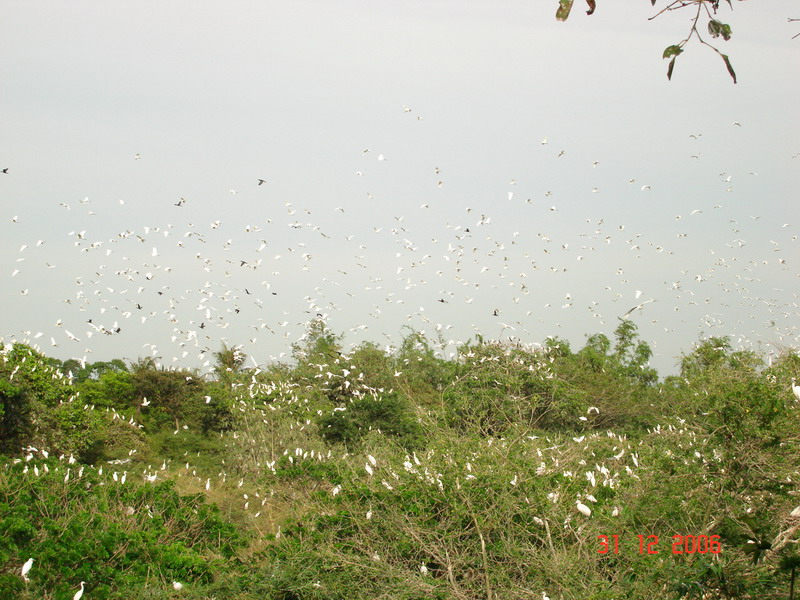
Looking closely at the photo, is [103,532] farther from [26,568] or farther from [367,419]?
[367,419]

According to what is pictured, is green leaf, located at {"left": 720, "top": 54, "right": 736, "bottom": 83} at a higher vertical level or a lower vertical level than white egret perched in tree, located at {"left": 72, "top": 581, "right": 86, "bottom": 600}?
higher

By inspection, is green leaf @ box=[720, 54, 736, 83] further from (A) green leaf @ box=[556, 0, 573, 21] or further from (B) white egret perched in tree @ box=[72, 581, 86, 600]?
(B) white egret perched in tree @ box=[72, 581, 86, 600]

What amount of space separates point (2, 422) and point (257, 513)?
6.74 m

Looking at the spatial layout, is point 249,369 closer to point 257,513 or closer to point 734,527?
point 257,513

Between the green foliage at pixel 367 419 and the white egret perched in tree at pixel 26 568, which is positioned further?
the green foliage at pixel 367 419

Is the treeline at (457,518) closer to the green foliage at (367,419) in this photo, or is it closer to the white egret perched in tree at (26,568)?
the white egret perched in tree at (26,568)

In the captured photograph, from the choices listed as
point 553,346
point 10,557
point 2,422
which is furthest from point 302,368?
point 10,557

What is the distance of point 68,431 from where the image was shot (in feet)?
57.0
